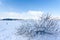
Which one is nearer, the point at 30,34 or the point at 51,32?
the point at 30,34

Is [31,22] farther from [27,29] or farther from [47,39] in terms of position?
[47,39]

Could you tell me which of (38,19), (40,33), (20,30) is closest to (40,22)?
(38,19)

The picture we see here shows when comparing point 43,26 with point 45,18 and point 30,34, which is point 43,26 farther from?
point 30,34

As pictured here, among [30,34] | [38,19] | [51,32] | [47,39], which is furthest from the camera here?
[51,32]

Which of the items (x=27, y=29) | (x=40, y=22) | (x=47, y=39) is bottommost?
(x=47, y=39)

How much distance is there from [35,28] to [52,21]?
1.11 m

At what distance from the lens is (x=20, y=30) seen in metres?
6.16

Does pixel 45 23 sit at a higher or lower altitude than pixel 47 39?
higher

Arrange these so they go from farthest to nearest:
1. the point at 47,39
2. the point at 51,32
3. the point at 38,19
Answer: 1. the point at 51,32
2. the point at 38,19
3. the point at 47,39

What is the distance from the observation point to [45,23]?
20.2 ft

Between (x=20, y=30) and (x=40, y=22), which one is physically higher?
(x=40, y=22)

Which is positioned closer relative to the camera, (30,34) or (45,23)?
(30,34)

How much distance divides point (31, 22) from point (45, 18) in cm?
83

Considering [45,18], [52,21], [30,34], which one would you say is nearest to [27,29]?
[30,34]
